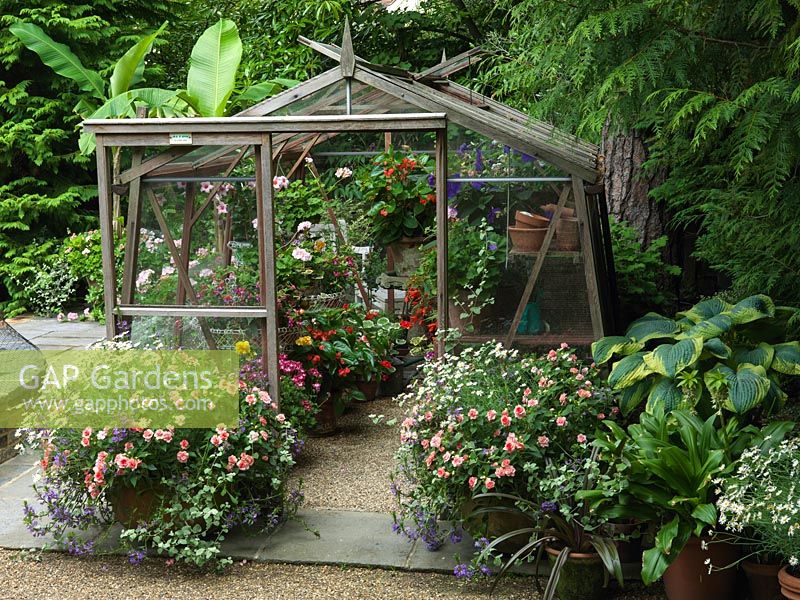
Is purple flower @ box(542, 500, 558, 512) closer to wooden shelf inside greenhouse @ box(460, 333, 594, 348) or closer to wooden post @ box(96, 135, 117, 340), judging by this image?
wooden shelf inside greenhouse @ box(460, 333, 594, 348)

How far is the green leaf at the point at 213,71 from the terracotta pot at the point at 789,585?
180 inches

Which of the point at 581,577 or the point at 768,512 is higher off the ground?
the point at 768,512

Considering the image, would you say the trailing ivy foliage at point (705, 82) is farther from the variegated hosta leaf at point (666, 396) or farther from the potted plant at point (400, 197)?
the potted plant at point (400, 197)

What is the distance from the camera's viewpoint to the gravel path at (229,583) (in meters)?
3.95

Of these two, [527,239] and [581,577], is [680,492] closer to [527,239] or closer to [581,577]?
[581,577]

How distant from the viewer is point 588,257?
5.04 metres

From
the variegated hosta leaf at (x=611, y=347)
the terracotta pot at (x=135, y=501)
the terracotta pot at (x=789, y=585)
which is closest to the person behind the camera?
the terracotta pot at (x=789, y=585)

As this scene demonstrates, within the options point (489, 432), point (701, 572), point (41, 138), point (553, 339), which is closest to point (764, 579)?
point (701, 572)

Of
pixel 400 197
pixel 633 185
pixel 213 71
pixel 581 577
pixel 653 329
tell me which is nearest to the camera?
pixel 581 577

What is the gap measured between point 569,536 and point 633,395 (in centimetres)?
78

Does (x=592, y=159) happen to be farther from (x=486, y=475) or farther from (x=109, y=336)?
(x=109, y=336)

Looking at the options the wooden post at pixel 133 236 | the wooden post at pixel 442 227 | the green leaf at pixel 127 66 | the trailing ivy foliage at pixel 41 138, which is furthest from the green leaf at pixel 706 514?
the trailing ivy foliage at pixel 41 138

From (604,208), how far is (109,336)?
2.91 m

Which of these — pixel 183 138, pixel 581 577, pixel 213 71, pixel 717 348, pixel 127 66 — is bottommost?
pixel 581 577
